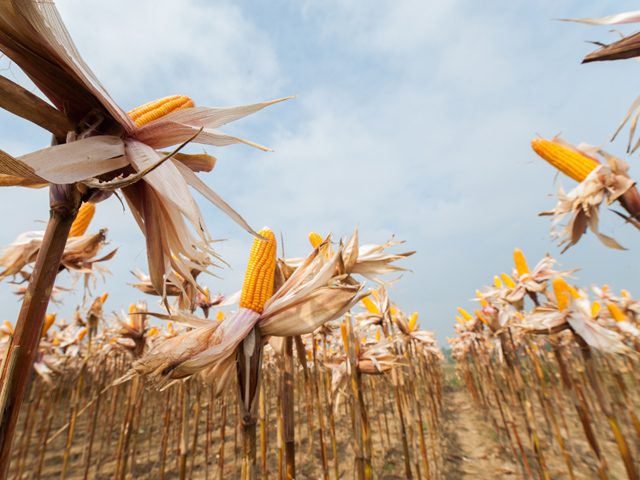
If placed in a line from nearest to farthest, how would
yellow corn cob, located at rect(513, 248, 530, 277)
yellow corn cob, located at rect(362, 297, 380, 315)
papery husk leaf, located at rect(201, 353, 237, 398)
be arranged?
papery husk leaf, located at rect(201, 353, 237, 398) → yellow corn cob, located at rect(513, 248, 530, 277) → yellow corn cob, located at rect(362, 297, 380, 315)

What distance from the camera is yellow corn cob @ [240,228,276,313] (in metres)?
1.35

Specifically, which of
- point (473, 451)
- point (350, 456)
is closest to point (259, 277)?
point (350, 456)

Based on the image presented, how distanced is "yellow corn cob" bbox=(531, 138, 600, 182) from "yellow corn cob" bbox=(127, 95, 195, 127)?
2369 mm

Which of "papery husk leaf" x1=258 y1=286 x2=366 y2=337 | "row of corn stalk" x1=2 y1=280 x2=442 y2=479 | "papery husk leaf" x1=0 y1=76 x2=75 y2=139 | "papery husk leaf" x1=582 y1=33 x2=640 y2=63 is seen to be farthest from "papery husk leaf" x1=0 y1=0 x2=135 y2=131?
"papery husk leaf" x1=582 y1=33 x2=640 y2=63

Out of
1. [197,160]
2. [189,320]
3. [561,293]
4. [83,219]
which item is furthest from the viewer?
[561,293]

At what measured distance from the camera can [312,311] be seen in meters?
1.22

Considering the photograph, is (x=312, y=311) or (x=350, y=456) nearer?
(x=312, y=311)

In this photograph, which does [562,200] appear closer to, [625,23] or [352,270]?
[625,23]

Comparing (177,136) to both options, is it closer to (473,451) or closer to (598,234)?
(598,234)

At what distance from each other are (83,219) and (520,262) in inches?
169

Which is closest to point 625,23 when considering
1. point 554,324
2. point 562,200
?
point 562,200

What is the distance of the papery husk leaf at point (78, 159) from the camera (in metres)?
0.56

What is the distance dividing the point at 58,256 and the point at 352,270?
1.70 m

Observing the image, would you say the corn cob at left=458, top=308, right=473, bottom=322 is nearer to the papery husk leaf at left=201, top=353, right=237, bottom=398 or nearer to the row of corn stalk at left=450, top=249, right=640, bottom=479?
the row of corn stalk at left=450, top=249, right=640, bottom=479
